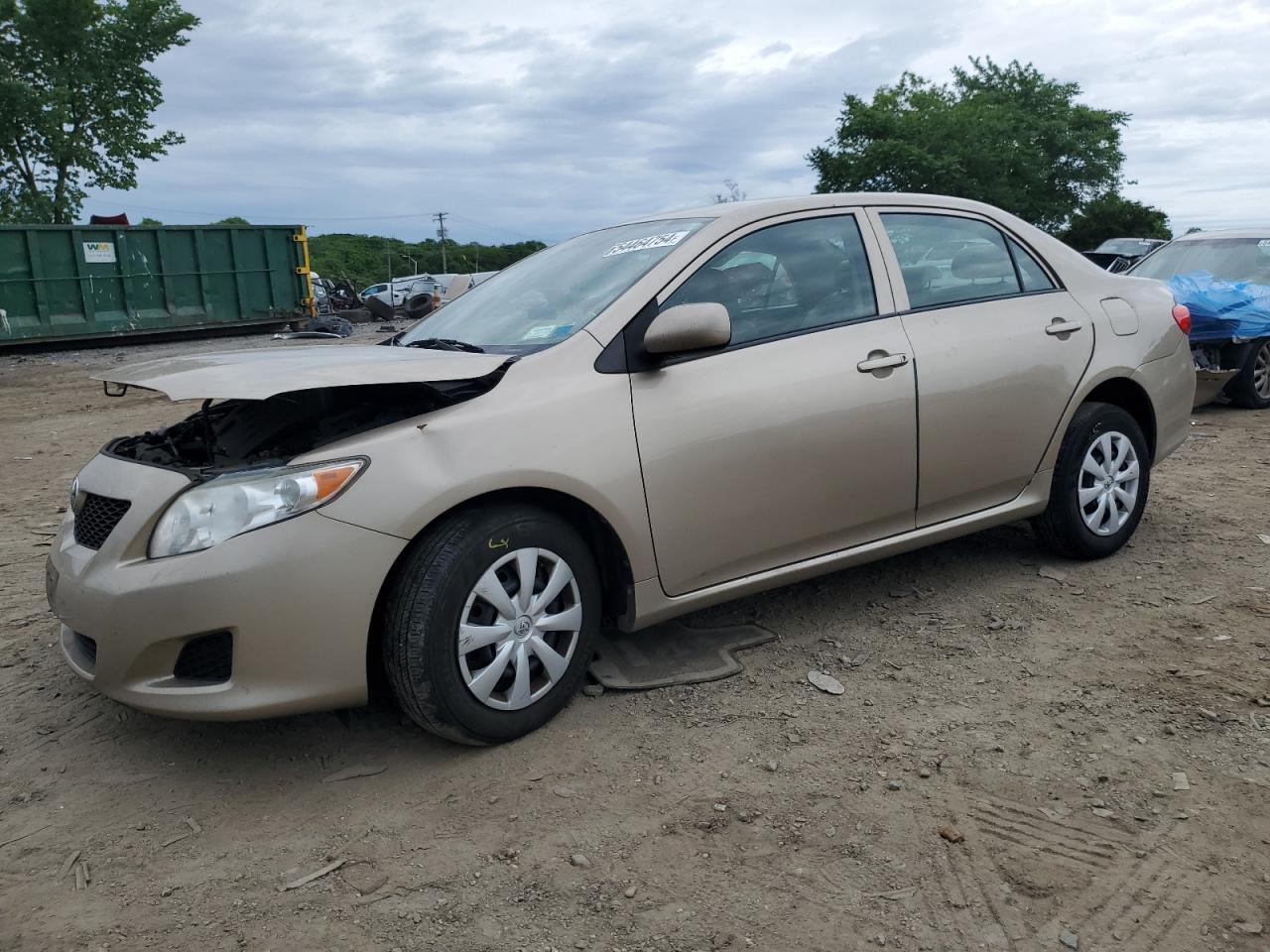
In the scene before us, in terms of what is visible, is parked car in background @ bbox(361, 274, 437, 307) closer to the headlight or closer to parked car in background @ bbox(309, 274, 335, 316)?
parked car in background @ bbox(309, 274, 335, 316)

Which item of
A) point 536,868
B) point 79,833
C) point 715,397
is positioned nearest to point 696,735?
point 536,868

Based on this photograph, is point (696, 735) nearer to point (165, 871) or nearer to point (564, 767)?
point (564, 767)

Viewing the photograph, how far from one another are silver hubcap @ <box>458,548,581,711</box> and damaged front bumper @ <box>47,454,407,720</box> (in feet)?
0.95

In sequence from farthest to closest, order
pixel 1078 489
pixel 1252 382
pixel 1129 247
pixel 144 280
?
pixel 1129 247, pixel 144 280, pixel 1252 382, pixel 1078 489

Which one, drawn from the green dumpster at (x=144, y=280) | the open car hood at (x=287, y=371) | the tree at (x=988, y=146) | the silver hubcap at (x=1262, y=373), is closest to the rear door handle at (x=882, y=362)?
the open car hood at (x=287, y=371)

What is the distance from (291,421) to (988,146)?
45.4 metres

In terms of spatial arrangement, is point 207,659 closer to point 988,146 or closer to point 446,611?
point 446,611

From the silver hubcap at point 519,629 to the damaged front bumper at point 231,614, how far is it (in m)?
0.29

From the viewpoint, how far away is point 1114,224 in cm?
4516

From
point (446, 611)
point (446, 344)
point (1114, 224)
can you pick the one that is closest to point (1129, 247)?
point (446, 344)

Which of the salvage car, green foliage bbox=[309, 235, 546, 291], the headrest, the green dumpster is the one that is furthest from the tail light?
green foliage bbox=[309, 235, 546, 291]

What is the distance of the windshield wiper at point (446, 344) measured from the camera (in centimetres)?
351

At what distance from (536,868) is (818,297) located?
221cm

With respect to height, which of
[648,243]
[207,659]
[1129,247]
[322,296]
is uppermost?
[322,296]
